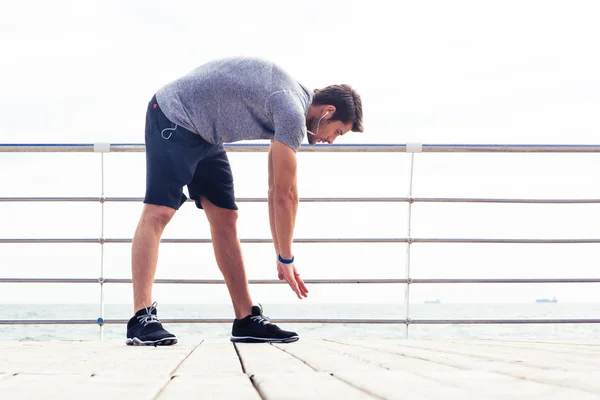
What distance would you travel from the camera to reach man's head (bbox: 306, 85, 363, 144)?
2.14 meters

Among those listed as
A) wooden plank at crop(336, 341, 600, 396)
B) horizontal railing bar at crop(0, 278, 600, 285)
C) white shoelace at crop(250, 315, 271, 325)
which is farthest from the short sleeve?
horizontal railing bar at crop(0, 278, 600, 285)

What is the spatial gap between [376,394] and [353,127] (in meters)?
1.56

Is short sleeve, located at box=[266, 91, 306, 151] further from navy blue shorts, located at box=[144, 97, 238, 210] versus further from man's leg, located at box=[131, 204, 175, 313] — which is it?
man's leg, located at box=[131, 204, 175, 313]

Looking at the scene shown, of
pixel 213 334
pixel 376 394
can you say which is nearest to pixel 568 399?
pixel 376 394

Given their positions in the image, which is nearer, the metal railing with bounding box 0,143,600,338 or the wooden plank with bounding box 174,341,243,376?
the wooden plank with bounding box 174,341,243,376

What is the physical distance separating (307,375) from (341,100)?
1341 mm

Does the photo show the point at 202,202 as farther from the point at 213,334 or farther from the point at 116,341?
the point at 213,334

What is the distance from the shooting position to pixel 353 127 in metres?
2.22

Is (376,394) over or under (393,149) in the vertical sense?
under

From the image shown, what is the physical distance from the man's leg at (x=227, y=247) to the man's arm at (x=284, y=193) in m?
0.33

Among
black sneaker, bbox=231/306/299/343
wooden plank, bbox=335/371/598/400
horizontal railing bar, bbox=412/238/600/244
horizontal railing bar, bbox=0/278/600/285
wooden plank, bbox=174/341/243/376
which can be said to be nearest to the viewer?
wooden plank, bbox=335/371/598/400

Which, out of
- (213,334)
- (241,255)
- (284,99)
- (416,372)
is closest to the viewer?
(416,372)

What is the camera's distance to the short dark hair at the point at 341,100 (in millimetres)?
2139

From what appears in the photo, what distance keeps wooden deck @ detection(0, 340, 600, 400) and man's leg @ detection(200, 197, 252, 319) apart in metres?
0.80
